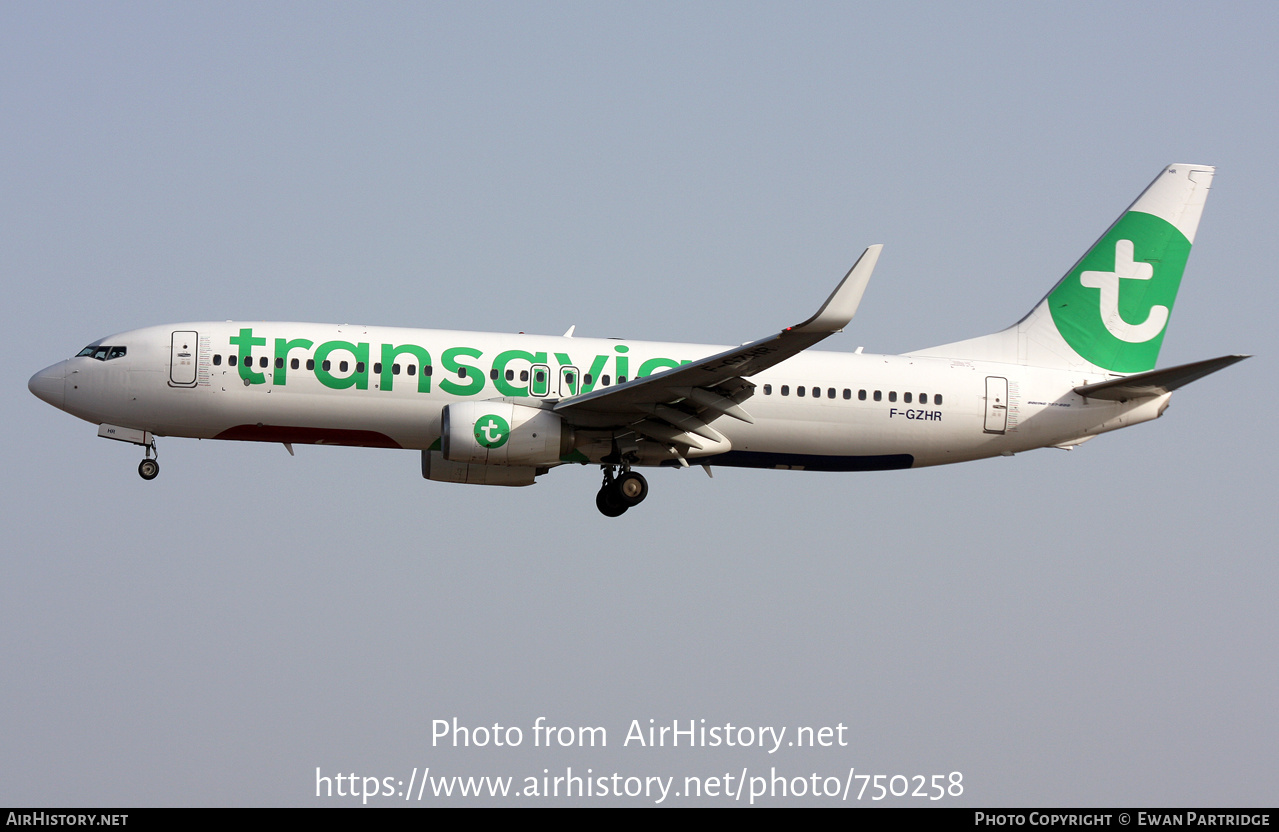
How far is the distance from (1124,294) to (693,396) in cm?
1299

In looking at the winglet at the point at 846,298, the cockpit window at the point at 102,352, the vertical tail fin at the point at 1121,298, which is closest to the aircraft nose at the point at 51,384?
the cockpit window at the point at 102,352

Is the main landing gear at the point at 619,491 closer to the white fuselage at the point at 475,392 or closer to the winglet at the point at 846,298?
the white fuselage at the point at 475,392

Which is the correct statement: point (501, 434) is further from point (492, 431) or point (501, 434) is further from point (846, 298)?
point (846, 298)

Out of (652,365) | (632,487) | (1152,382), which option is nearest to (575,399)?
(652,365)

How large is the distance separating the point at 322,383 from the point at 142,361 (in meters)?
4.22

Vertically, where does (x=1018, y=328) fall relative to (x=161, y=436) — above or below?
above

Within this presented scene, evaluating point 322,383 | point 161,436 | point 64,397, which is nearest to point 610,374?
point 322,383

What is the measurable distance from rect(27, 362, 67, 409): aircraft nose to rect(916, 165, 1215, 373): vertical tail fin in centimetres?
2018

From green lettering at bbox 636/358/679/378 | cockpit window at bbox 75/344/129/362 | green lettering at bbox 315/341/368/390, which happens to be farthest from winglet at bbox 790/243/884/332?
cockpit window at bbox 75/344/129/362

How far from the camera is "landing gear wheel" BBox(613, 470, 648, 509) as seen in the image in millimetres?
34500

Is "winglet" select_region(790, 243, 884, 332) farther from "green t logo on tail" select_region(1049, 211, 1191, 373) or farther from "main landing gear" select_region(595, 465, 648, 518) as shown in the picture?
"green t logo on tail" select_region(1049, 211, 1191, 373)

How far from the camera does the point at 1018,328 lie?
37.9m

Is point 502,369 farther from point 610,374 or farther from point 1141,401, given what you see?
point 1141,401

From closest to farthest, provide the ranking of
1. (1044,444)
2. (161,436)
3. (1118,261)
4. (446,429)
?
(446,429) < (161,436) < (1044,444) < (1118,261)
